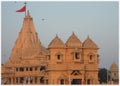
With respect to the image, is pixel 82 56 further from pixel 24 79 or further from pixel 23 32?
pixel 23 32

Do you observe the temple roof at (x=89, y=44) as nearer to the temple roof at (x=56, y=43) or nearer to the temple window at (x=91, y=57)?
the temple window at (x=91, y=57)

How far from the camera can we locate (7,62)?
22.7m

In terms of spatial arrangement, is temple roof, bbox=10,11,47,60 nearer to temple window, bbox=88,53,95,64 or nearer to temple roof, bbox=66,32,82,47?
temple roof, bbox=66,32,82,47

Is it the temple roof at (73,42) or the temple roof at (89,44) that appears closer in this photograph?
the temple roof at (73,42)

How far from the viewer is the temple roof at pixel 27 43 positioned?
24031 mm

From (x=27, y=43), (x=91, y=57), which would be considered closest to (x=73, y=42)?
(x=91, y=57)

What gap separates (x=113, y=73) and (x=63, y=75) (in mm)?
7423

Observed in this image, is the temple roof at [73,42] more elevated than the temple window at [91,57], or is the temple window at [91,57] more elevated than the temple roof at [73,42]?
the temple roof at [73,42]

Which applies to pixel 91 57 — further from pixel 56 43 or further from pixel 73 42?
pixel 56 43

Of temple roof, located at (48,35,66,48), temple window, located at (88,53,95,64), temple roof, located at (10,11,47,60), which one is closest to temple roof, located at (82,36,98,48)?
temple window, located at (88,53,95,64)

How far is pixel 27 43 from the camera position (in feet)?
80.9

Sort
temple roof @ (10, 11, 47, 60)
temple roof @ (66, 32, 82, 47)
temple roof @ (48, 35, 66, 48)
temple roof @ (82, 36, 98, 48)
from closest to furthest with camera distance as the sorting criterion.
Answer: temple roof @ (48, 35, 66, 48), temple roof @ (66, 32, 82, 47), temple roof @ (82, 36, 98, 48), temple roof @ (10, 11, 47, 60)

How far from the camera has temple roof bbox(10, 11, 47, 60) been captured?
946 inches

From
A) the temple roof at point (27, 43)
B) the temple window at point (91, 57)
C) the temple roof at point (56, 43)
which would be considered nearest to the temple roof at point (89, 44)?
the temple window at point (91, 57)
